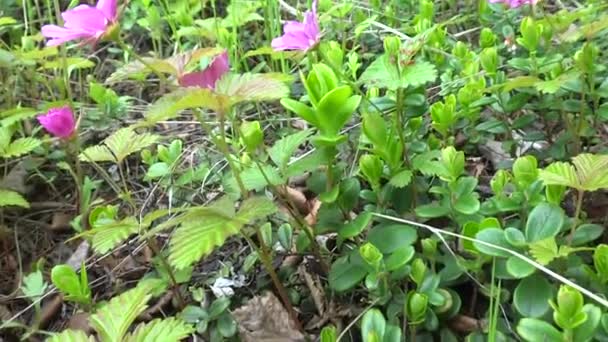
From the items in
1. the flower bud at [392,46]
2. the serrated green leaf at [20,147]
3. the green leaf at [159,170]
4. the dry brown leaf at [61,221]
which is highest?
the flower bud at [392,46]

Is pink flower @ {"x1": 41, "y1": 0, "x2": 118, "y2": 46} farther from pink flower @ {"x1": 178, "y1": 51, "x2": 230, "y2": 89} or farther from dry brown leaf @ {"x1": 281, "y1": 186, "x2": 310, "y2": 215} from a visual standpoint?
dry brown leaf @ {"x1": 281, "y1": 186, "x2": 310, "y2": 215}

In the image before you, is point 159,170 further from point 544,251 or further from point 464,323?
point 544,251

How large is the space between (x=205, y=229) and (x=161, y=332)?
0.47 feet

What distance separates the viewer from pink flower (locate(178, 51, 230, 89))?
3.50 feet

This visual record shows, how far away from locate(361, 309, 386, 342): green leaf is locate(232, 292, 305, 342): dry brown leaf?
167mm

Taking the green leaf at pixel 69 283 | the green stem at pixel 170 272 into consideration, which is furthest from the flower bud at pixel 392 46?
the green leaf at pixel 69 283

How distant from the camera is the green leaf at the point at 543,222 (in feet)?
3.32

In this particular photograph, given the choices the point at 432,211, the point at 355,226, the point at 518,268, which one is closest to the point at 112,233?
the point at 355,226

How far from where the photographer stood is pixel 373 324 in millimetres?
1036

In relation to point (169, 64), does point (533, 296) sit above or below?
below

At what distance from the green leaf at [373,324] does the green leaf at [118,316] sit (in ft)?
0.99

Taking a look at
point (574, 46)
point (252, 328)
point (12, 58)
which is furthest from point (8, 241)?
point (574, 46)

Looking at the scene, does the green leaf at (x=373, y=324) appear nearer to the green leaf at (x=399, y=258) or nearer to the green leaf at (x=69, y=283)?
the green leaf at (x=399, y=258)

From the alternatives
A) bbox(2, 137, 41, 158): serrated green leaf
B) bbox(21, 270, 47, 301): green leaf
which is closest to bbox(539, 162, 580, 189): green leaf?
bbox(21, 270, 47, 301): green leaf
